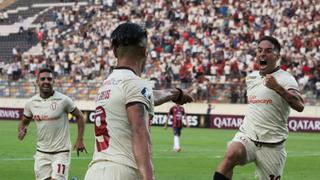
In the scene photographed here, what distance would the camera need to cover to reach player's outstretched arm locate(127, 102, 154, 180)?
6.16m

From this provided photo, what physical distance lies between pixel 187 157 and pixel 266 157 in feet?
43.2

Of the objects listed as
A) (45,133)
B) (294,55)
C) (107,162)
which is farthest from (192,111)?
(107,162)

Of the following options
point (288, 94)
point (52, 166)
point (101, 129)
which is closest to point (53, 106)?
point (52, 166)

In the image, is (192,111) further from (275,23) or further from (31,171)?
(31,171)

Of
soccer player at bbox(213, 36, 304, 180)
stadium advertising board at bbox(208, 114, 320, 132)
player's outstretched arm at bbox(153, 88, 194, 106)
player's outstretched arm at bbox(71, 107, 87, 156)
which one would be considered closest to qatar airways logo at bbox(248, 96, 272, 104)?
soccer player at bbox(213, 36, 304, 180)

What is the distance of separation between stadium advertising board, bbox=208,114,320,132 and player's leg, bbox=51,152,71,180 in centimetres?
2674

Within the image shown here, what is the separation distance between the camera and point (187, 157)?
24.6 metres

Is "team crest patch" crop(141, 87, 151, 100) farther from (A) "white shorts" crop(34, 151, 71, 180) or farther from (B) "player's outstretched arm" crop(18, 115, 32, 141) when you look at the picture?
(B) "player's outstretched arm" crop(18, 115, 32, 141)

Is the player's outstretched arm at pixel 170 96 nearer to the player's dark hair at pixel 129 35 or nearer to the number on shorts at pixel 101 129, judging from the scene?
the number on shorts at pixel 101 129

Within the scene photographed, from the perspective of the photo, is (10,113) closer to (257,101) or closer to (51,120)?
(51,120)

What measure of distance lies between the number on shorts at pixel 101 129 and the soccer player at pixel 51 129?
22.4 feet

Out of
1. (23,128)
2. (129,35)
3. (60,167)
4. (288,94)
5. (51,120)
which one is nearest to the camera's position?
(129,35)

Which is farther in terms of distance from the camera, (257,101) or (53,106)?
(53,106)

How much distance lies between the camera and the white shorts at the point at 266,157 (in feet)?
37.7
